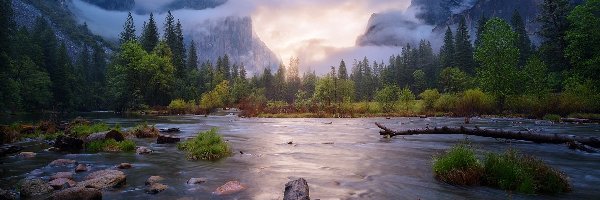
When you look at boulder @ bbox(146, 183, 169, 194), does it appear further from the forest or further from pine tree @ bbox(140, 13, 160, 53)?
pine tree @ bbox(140, 13, 160, 53)

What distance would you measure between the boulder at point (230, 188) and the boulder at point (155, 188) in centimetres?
167

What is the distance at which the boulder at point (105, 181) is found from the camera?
36.5 ft

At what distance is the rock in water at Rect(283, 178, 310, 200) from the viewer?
891 cm

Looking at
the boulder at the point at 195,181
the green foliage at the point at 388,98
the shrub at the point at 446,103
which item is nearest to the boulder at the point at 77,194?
the boulder at the point at 195,181

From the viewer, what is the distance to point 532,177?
33.1 ft

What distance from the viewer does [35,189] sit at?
34.2 ft

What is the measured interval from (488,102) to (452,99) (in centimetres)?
654

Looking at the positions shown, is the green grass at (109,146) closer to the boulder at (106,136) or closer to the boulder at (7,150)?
the boulder at (106,136)

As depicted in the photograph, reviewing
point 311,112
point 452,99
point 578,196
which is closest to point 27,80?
point 311,112

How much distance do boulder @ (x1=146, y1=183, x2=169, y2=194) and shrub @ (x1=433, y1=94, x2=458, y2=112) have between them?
195 ft

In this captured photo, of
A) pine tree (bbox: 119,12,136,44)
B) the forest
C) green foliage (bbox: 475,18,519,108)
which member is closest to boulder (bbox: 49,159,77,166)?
the forest

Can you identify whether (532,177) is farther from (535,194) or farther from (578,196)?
(578,196)

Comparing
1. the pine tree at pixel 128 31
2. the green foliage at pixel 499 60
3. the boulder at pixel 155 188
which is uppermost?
the pine tree at pixel 128 31

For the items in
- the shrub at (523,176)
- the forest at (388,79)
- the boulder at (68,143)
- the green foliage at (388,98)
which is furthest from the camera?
the green foliage at (388,98)
